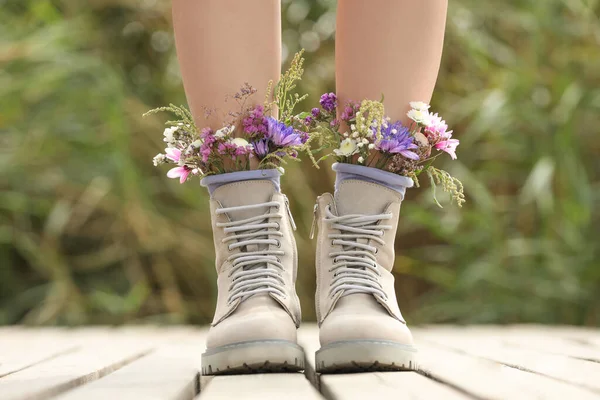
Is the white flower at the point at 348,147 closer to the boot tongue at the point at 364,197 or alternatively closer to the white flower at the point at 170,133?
the boot tongue at the point at 364,197

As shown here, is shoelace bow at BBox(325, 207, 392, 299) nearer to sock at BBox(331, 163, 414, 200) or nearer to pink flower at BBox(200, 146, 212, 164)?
sock at BBox(331, 163, 414, 200)

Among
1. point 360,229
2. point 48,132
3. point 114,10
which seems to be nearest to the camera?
point 360,229

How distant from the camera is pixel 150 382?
0.86m

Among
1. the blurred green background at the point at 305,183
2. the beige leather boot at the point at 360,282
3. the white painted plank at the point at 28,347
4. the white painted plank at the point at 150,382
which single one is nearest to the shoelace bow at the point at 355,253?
the beige leather boot at the point at 360,282

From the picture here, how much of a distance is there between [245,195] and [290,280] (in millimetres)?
120

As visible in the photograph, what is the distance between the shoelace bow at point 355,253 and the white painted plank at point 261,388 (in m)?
0.13

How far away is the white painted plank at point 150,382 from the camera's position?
2.52 ft

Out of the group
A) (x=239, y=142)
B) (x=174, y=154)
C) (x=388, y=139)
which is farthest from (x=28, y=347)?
(x=388, y=139)

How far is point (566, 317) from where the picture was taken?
212 centimetres

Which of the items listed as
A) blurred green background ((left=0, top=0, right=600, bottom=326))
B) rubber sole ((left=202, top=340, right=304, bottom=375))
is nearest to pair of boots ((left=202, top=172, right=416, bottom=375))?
rubber sole ((left=202, top=340, right=304, bottom=375))

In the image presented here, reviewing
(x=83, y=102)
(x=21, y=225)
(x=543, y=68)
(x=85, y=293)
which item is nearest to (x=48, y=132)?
(x=83, y=102)

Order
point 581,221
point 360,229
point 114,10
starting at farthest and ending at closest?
point 114,10
point 581,221
point 360,229

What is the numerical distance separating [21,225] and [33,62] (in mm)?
461

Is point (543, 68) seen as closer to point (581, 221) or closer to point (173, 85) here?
point (581, 221)
